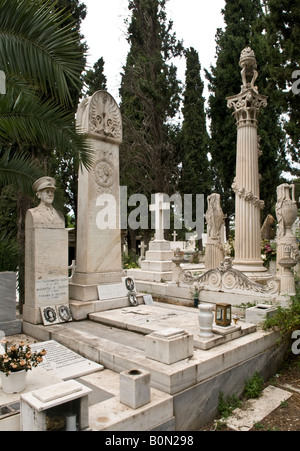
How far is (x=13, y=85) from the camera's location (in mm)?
5891

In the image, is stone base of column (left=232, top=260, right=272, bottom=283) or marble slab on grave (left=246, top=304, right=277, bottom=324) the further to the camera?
stone base of column (left=232, top=260, right=272, bottom=283)

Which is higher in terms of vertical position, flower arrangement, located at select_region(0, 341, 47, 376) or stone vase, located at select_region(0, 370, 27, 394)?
flower arrangement, located at select_region(0, 341, 47, 376)

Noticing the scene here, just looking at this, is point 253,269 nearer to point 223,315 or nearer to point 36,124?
point 223,315

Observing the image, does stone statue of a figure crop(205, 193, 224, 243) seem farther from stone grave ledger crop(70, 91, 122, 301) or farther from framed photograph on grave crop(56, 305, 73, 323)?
framed photograph on grave crop(56, 305, 73, 323)

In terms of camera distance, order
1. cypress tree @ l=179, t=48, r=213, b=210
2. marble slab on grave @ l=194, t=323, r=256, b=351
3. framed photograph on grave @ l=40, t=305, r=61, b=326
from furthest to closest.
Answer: cypress tree @ l=179, t=48, r=213, b=210 < framed photograph on grave @ l=40, t=305, r=61, b=326 < marble slab on grave @ l=194, t=323, r=256, b=351

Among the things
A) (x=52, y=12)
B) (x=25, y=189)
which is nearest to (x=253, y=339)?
(x=25, y=189)

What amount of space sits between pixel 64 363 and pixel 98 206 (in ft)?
11.3

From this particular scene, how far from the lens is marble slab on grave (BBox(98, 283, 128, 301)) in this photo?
6.79 metres

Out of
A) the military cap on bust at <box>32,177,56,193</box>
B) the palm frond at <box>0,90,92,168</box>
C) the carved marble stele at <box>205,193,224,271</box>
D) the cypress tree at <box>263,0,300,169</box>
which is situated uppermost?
the cypress tree at <box>263,0,300,169</box>

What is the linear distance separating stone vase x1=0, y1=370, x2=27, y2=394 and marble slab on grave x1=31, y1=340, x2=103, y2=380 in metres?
0.70

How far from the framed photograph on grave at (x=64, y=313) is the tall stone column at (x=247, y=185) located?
505 cm

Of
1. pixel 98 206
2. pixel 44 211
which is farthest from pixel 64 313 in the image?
pixel 98 206

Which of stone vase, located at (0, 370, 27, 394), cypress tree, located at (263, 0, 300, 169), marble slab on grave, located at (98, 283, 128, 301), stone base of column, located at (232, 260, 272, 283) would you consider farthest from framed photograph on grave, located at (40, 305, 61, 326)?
cypress tree, located at (263, 0, 300, 169)
